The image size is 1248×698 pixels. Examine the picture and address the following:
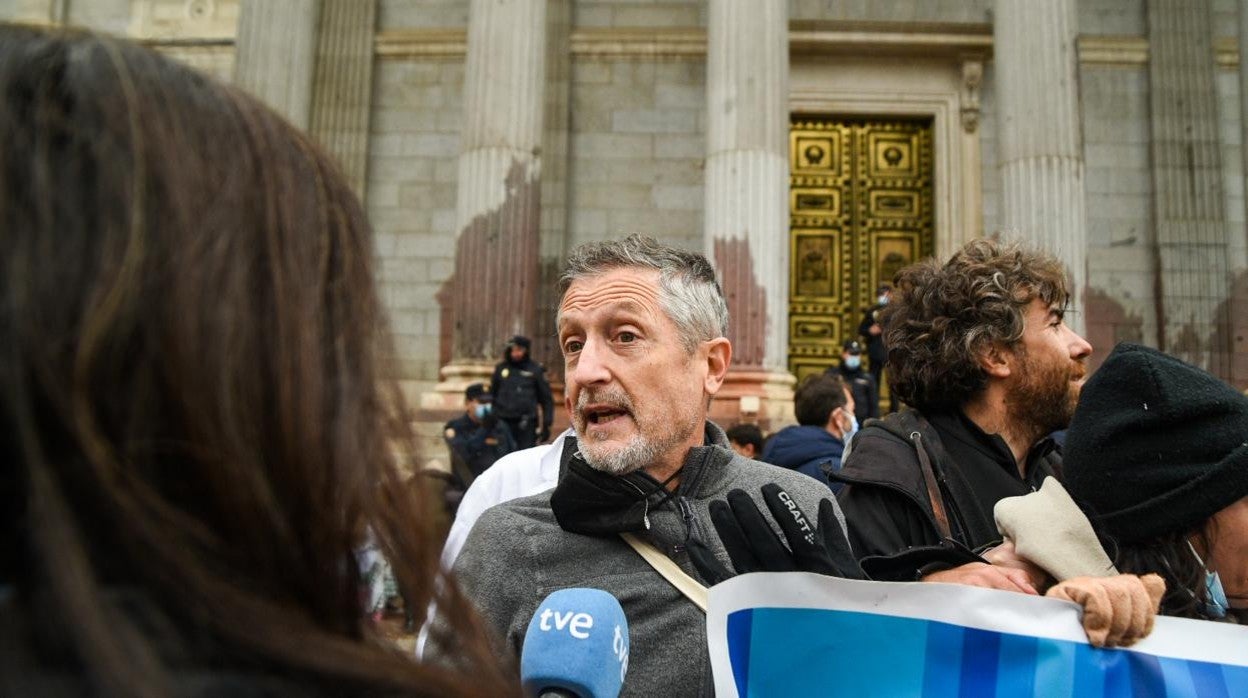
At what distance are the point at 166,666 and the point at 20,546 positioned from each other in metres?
0.17

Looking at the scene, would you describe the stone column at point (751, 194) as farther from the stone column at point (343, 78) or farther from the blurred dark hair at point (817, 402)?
the stone column at point (343, 78)

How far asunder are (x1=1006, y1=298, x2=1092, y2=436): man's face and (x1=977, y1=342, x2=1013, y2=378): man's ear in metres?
0.03

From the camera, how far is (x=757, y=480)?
288cm

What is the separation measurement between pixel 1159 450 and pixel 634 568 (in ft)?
3.92

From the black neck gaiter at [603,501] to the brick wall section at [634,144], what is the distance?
42.8 feet

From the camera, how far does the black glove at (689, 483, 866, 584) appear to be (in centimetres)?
221

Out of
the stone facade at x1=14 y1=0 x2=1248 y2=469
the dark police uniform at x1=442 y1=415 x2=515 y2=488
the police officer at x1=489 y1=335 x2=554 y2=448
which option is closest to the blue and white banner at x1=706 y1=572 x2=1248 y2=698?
the dark police uniform at x1=442 y1=415 x2=515 y2=488

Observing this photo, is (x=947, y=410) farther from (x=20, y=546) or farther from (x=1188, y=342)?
(x=1188, y=342)

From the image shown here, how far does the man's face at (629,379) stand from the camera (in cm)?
280

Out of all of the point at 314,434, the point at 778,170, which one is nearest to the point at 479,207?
the point at 778,170

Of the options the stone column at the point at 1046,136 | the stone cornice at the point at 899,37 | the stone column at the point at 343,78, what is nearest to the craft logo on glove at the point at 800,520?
the stone column at the point at 1046,136

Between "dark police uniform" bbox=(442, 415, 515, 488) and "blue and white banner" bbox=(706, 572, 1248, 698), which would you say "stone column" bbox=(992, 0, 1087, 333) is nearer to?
"dark police uniform" bbox=(442, 415, 515, 488)

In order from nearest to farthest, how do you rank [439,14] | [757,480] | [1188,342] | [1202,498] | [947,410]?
[1202,498]
[757,480]
[947,410]
[1188,342]
[439,14]

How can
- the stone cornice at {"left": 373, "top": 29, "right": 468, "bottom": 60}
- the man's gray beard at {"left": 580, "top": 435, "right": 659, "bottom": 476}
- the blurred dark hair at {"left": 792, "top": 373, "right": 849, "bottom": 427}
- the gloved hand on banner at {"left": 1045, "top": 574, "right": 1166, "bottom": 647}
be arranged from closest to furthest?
the gloved hand on banner at {"left": 1045, "top": 574, "right": 1166, "bottom": 647}, the man's gray beard at {"left": 580, "top": 435, "right": 659, "bottom": 476}, the blurred dark hair at {"left": 792, "top": 373, "right": 849, "bottom": 427}, the stone cornice at {"left": 373, "top": 29, "right": 468, "bottom": 60}
